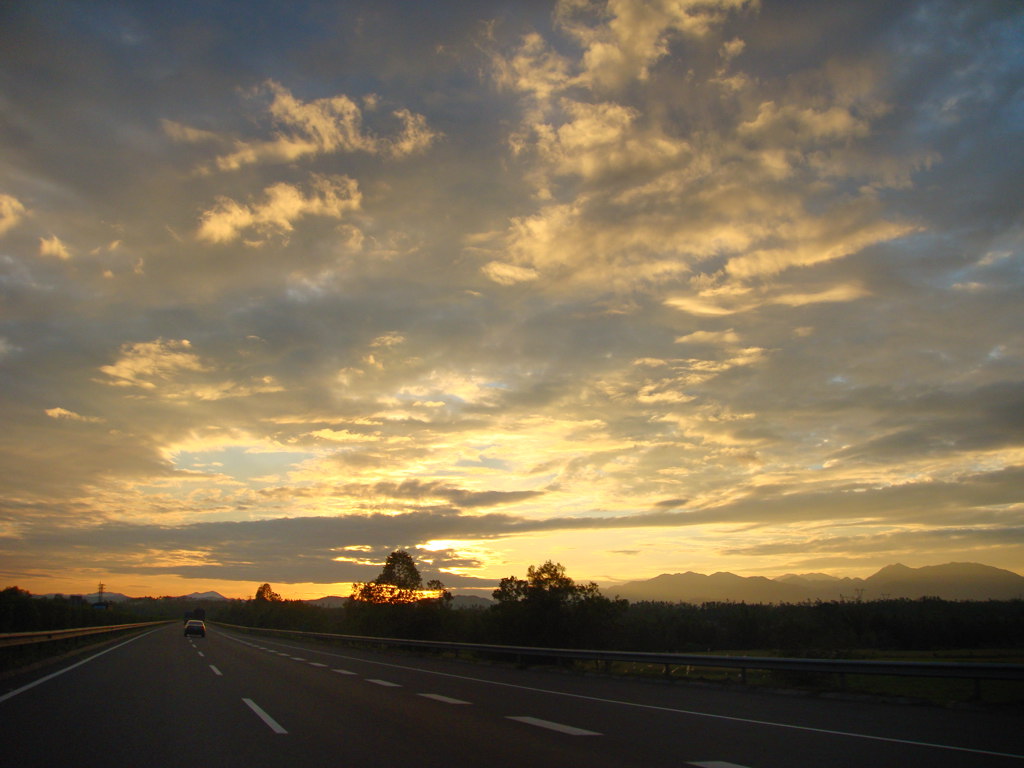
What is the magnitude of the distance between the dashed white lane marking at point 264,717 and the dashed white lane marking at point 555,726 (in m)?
3.53

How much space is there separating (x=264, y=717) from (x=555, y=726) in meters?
4.39

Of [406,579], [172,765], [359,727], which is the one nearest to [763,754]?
[359,727]

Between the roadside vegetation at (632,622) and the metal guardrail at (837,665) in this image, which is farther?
the roadside vegetation at (632,622)

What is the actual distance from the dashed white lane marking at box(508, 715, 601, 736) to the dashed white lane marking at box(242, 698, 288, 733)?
3526mm

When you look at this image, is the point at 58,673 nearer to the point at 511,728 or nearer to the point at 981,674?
the point at 511,728

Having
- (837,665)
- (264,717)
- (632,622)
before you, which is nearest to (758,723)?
(837,665)

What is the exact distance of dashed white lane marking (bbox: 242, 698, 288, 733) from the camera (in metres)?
Answer: 9.56

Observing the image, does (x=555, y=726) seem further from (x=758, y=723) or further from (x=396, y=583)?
(x=396, y=583)

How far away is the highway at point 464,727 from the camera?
7641 mm

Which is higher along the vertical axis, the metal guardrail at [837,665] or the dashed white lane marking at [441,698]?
the metal guardrail at [837,665]

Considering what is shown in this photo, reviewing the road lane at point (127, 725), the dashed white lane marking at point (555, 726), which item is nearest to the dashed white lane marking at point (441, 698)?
the dashed white lane marking at point (555, 726)

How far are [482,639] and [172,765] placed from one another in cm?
5723

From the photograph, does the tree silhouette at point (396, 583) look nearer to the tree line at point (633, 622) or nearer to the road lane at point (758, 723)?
the tree line at point (633, 622)

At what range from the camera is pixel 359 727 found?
983 cm
